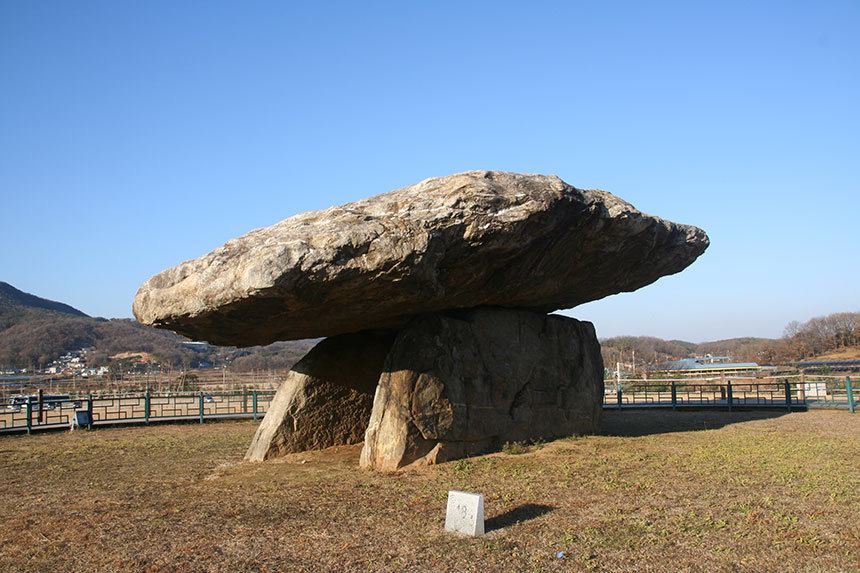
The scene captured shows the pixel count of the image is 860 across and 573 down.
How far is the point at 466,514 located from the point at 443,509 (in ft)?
3.62

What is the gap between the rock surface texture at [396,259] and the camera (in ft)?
28.3

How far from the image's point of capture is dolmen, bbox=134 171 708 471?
882cm

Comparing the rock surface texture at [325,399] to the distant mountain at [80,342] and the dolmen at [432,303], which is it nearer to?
the dolmen at [432,303]

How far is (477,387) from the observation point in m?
11.3

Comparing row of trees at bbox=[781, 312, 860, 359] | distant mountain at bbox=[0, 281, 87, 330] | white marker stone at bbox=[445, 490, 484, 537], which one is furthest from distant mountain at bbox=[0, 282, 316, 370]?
white marker stone at bbox=[445, 490, 484, 537]

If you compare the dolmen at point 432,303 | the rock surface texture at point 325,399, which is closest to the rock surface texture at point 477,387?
the dolmen at point 432,303

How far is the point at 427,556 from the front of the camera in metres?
6.04

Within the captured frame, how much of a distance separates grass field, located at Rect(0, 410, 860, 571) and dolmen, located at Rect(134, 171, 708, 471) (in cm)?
69

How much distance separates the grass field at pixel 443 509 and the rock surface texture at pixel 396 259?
2.37 meters

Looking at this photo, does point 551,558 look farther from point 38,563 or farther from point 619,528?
point 38,563

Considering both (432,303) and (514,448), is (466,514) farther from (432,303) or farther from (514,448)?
(514,448)

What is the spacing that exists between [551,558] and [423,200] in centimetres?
505

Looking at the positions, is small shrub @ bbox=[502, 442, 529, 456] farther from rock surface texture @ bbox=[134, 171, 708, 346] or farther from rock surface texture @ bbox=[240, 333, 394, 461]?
rock surface texture @ bbox=[240, 333, 394, 461]

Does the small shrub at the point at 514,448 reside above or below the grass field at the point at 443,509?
above
